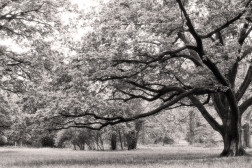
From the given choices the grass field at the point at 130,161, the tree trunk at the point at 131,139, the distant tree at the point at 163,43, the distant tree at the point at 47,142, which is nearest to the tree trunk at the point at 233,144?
the distant tree at the point at 163,43

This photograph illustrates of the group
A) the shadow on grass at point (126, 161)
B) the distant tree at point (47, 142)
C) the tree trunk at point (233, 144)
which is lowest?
the distant tree at point (47, 142)

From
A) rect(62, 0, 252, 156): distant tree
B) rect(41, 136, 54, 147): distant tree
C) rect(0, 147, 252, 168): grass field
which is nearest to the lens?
rect(0, 147, 252, 168): grass field

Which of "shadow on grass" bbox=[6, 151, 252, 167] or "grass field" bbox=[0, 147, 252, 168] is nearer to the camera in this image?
"grass field" bbox=[0, 147, 252, 168]

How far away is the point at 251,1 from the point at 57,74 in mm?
11011

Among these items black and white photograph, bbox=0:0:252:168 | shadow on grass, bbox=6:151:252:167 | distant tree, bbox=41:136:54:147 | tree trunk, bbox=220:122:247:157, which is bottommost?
distant tree, bbox=41:136:54:147

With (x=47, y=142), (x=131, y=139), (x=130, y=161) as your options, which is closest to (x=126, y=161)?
(x=130, y=161)

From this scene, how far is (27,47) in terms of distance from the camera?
74.5 ft

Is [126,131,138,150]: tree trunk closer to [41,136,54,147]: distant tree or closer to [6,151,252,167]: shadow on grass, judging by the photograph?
[6,151,252,167]: shadow on grass

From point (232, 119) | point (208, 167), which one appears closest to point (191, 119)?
point (232, 119)

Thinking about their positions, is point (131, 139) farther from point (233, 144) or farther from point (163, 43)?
point (163, 43)

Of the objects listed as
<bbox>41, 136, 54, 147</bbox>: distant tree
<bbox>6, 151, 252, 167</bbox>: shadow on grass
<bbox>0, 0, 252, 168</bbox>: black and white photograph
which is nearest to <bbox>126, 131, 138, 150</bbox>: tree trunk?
<bbox>0, 0, 252, 168</bbox>: black and white photograph

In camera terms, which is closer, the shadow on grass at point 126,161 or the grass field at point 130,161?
the grass field at point 130,161

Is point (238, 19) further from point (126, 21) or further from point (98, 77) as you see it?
point (98, 77)

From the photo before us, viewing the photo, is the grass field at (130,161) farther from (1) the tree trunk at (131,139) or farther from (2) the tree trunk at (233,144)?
(1) the tree trunk at (131,139)
